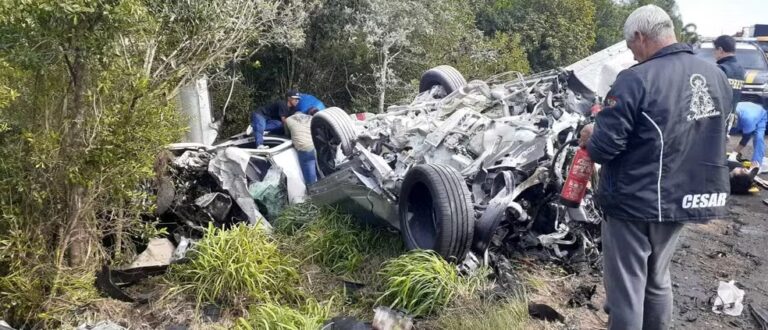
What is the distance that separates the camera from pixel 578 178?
3.38m

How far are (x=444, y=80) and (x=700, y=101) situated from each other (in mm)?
4870

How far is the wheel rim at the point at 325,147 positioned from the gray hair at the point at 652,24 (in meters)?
3.95

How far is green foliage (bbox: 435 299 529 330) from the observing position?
363 cm

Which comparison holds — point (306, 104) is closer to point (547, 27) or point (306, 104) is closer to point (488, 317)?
point (488, 317)

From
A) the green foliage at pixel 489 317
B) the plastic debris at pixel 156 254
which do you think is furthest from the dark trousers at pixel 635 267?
the plastic debris at pixel 156 254

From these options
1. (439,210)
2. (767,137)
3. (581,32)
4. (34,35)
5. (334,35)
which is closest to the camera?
(34,35)

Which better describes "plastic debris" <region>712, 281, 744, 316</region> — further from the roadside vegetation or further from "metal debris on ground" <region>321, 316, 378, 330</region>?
"metal debris on ground" <region>321, 316, 378, 330</region>

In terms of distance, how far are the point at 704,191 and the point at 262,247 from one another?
296 cm

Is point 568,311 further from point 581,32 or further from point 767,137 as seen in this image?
point 581,32

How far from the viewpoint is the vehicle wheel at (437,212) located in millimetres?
4355

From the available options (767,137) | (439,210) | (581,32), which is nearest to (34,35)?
(439,210)

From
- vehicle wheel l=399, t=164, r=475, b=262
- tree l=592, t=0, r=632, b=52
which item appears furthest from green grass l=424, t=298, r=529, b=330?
tree l=592, t=0, r=632, b=52

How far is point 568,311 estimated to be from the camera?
4.09 meters

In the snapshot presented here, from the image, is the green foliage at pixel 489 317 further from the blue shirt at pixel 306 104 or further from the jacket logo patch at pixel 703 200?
the blue shirt at pixel 306 104
